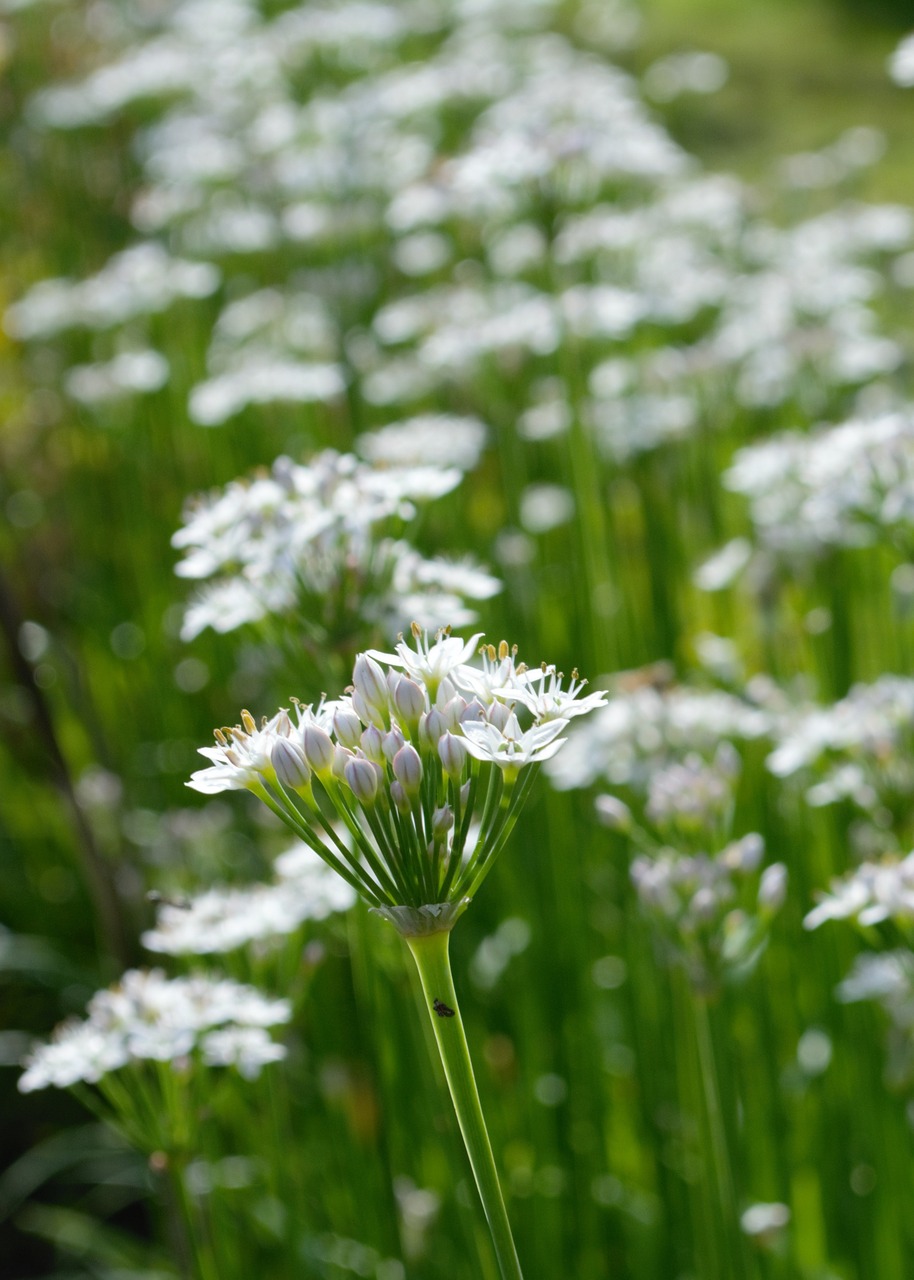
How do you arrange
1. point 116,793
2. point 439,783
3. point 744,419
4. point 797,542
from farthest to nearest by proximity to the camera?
point 744,419 → point 116,793 → point 797,542 → point 439,783

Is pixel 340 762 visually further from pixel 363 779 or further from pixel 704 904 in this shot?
pixel 704 904

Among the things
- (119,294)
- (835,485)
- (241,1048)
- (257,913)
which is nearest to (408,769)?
(241,1048)

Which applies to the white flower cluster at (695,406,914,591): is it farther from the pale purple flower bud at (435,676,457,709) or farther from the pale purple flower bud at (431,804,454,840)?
the pale purple flower bud at (431,804,454,840)

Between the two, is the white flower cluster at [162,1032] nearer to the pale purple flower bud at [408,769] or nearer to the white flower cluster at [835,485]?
the pale purple flower bud at [408,769]

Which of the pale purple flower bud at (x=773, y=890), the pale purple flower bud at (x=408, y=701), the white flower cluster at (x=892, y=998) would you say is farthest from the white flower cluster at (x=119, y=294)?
the pale purple flower bud at (x=408, y=701)

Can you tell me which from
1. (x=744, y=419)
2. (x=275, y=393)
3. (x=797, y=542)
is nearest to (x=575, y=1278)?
(x=797, y=542)

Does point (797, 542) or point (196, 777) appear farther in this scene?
point (797, 542)

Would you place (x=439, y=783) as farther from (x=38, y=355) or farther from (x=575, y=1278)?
(x=38, y=355)
